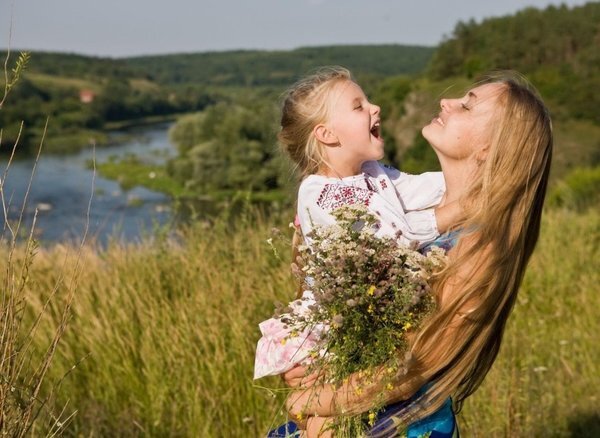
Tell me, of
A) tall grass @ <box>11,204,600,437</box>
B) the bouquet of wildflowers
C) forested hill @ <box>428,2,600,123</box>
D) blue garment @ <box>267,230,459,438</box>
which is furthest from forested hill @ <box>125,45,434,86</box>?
the bouquet of wildflowers

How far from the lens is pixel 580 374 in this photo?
16.4ft

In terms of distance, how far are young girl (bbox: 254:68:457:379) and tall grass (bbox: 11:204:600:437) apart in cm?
140

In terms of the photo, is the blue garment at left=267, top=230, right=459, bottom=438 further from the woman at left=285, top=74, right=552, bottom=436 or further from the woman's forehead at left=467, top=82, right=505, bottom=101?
the woman's forehead at left=467, top=82, right=505, bottom=101

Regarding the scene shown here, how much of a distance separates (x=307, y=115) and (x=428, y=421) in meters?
0.97

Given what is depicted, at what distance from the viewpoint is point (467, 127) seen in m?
2.10

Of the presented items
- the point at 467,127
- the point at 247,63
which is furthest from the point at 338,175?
the point at 247,63

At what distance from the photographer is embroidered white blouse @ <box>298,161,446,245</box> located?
2131 millimetres

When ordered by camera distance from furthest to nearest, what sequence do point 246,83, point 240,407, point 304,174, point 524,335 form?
point 246,83 < point 524,335 < point 240,407 < point 304,174

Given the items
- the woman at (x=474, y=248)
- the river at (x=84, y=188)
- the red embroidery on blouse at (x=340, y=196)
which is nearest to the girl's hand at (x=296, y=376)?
the woman at (x=474, y=248)

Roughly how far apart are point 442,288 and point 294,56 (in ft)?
446

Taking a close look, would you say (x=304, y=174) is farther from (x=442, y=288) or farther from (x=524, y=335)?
(x=524, y=335)

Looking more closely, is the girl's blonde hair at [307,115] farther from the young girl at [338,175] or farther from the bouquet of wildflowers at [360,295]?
the bouquet of wildflowers at [360,295]

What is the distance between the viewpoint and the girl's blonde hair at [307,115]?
2439 millimetres

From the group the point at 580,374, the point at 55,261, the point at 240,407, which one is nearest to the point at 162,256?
the point at 55,261
